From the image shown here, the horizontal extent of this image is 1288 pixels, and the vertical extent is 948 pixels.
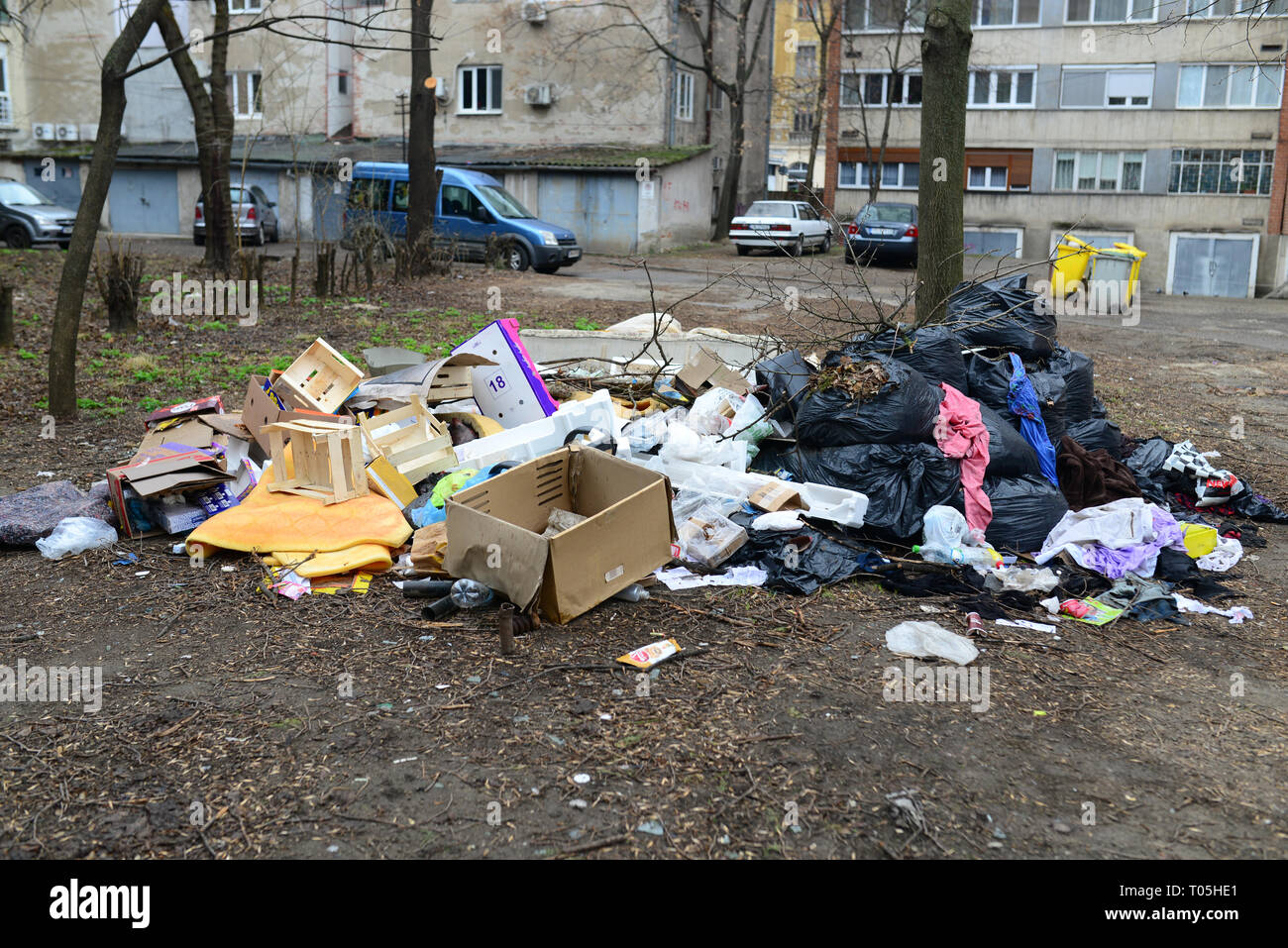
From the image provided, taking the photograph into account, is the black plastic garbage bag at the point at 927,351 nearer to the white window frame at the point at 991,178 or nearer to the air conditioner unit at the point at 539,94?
the air conditioner unit at the point at 539,94

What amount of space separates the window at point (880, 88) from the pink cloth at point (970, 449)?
23.6m

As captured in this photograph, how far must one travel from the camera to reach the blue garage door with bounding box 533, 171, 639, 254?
23484mm

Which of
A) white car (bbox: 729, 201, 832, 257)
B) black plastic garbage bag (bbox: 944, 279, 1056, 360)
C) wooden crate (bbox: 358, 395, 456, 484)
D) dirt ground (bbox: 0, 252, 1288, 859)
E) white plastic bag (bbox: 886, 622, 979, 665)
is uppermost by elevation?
white car (bbox: 729, 201, 832, 257)

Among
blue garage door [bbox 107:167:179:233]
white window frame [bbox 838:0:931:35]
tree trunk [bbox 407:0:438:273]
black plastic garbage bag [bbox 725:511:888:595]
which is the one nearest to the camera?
black plastic garbage bag [bbox 725:511:888:595]

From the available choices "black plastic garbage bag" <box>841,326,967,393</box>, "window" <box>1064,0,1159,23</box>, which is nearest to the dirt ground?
"black plastic garbage bag" <box>841,326,967,393</box>

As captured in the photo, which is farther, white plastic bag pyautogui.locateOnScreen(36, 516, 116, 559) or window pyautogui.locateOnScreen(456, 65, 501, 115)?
window pyautogui.locateOnScreen(456, 65, 501, 115)

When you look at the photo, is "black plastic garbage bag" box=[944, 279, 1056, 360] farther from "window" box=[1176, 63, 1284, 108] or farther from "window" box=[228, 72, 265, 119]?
"window" box=[228, 72, 265, 119]

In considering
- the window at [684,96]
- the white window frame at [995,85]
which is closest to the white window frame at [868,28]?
the white window frame at [995,85]

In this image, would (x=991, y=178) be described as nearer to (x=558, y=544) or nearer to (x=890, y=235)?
(x=890, y=235)

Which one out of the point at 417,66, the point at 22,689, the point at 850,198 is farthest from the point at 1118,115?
the point at 22,689

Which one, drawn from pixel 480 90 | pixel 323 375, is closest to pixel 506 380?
pixel 323 375

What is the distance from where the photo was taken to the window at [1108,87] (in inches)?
979

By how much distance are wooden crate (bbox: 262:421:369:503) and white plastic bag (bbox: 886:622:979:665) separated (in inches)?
105

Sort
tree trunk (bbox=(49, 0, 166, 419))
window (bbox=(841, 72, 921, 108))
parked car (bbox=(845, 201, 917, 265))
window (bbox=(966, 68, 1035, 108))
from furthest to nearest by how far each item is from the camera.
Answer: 1. window (bbox=(841, 72, 921, 108))
2. window (bbox=(966, 68, 1035, 108))
3. parked car (bbox=(845, 201, 917, 265))
4. tree trunk (bbox=(49, 0, 166, 419))
